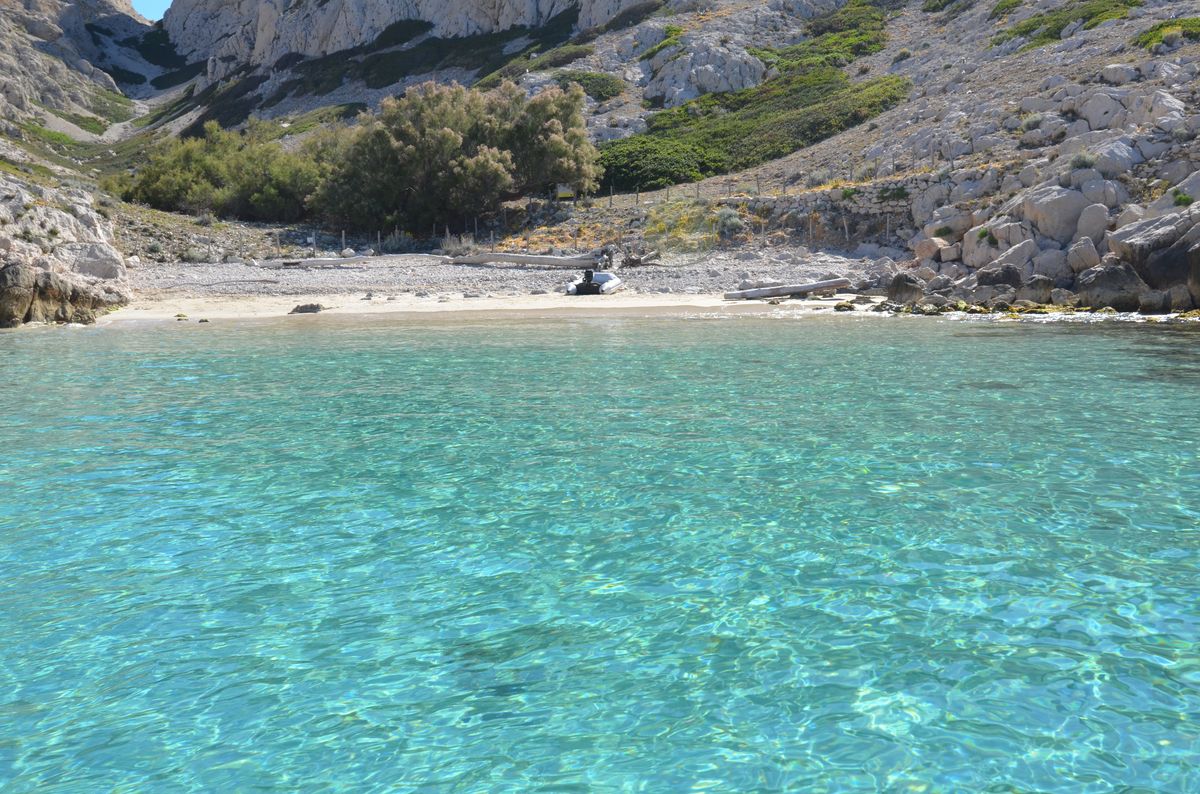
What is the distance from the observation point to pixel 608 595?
632 centimetres

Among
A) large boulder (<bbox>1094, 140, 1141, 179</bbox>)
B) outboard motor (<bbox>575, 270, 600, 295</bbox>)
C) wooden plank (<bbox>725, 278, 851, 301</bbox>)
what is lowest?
wooden plank (<bbox>725, 278, 851, 301</bbox>)

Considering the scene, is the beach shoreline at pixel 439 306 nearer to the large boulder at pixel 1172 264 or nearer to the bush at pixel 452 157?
the large boulder at pixel 1172 264

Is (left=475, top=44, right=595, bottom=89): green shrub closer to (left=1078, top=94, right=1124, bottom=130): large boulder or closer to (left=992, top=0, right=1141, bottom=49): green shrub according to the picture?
(left=992, top=0, right=1141, bottom=49): green shrub

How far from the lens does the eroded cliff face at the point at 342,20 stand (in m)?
97.4

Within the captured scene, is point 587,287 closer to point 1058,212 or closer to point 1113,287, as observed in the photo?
point 1058,212

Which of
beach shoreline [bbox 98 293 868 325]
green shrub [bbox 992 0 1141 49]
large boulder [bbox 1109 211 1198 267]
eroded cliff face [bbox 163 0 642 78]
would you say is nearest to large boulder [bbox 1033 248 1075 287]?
large boulder [bbox 1109 211 1198 267]

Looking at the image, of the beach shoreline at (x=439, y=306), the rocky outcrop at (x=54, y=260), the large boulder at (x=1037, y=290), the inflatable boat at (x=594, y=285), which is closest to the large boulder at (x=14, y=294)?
the rocky outcrop at (x=54, y=260)

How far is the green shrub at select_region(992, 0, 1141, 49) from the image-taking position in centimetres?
4969

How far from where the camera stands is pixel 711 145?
56750 millimetres

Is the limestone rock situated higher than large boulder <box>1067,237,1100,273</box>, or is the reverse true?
the limestone rock

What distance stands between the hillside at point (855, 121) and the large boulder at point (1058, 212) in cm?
6

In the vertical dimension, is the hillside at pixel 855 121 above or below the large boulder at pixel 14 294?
above

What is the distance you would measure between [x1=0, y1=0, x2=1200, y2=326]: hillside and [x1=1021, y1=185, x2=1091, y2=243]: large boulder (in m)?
0.06

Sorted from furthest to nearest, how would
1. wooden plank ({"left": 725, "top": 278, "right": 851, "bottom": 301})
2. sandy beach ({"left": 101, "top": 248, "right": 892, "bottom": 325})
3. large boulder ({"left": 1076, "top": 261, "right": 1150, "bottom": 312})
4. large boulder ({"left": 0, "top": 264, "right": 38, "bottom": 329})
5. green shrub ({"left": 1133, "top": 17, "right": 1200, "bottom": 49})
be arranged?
green shrub ({"left": 1133, "top": 17, "right": 1200, "bottom": 49})
wooden plank ({"left": 725, "top": 278, "right": 851, "bottom": 301})
sandy beach ({"left": 101, "top": 248, "right": 892, "bottom": 325})
large boulder ({"left": 0, "top": 264, "right": 38, "bottom": 329})
large boulder ({"left": 1076, "top": 261, "right": 1150, "bottom": 312})
